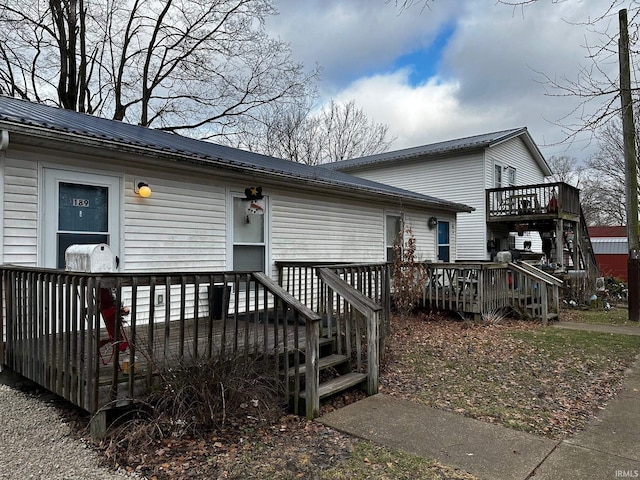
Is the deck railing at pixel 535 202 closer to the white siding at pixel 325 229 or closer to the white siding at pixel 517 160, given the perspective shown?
the white siding at pixel 517 160

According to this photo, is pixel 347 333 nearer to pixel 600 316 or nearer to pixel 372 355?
pixel 372 355

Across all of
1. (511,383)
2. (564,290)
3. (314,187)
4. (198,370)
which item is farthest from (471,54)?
(564,290)

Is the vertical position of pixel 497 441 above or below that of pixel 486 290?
below

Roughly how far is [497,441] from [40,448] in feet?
11.5

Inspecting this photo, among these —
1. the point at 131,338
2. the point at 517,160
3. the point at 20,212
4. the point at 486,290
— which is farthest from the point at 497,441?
the point at 517,160

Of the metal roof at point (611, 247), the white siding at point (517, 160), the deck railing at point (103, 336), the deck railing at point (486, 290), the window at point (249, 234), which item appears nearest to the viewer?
the deck railing at point (103, 336)

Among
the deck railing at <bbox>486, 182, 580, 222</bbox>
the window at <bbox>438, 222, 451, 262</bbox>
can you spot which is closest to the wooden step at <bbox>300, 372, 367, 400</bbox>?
the window at <bbox>438, 222, 451, 262</bbox>

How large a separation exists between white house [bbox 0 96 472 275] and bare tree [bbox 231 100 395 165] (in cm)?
2026

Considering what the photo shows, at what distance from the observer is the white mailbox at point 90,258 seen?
3719mm

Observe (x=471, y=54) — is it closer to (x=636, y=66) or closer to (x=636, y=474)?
(x=636, y=66)

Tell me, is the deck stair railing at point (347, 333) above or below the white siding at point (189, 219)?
below

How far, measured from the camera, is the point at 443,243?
1285cm

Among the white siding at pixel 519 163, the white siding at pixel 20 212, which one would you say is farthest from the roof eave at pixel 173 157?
the white siding at pixel 519 163

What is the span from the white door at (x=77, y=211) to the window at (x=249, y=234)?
79.4 inches
